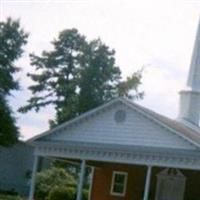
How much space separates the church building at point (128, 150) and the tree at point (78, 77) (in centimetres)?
2375

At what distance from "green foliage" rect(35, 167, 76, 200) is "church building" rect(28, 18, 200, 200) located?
34.4 feet

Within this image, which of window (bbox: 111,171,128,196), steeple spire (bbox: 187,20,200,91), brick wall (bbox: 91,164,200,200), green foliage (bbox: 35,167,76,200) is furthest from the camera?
green foliage (bbox: 35,167,76,200)

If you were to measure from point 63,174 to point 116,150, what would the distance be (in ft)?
65.0

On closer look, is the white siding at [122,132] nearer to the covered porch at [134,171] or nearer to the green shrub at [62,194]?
the covered porch at [134,171]

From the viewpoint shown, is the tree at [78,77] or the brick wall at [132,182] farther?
the tree at [78,77]

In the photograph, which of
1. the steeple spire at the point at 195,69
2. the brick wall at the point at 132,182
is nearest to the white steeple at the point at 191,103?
the steeple spire at the point at 195,69

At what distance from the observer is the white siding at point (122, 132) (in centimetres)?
2998

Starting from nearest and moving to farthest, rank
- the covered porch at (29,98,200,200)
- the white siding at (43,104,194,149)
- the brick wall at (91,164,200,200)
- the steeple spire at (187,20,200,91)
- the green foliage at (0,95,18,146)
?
1. the covered porch at (29,98,200,200)
2. the white siding at (43,104,194,149)
3. the brick wall at (91,164,200,200)
4. the steeple spire at (187,20,200,91)
5. the green foliage at (0,95,18,146)

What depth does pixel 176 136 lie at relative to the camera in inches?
1163

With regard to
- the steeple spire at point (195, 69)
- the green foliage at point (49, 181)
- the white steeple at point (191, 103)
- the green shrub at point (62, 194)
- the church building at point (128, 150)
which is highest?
the steeple spire at point (195, 69)

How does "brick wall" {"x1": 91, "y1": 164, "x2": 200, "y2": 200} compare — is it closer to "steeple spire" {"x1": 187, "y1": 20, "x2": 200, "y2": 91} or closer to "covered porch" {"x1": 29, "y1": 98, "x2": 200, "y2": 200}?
"covered porch" {"x1": 29, "y1": 98, "x2": 200, "y2": 200}

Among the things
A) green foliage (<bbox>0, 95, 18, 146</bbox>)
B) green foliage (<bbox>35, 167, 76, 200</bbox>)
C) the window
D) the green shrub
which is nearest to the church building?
the window

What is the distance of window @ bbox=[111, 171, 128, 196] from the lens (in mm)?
35375

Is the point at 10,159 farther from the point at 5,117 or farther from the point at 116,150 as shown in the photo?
the point at 116,150
